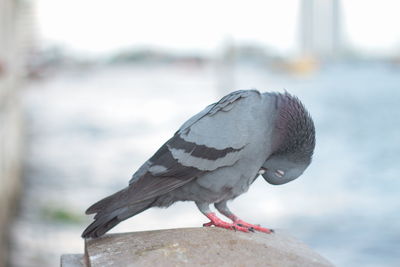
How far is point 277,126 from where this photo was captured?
471cm

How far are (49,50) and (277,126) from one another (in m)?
40.3

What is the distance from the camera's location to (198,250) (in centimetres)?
444

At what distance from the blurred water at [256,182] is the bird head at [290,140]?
5.61ft

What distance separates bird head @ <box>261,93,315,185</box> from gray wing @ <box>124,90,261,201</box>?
246mm

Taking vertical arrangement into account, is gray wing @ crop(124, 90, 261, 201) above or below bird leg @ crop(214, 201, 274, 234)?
above

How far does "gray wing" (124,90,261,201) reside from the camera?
15.5 feet

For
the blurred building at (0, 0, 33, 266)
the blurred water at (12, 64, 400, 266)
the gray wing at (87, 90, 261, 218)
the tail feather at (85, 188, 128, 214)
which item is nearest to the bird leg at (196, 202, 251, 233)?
the gray wing at (87, 90, 261, 218)

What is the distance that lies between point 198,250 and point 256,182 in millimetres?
19011

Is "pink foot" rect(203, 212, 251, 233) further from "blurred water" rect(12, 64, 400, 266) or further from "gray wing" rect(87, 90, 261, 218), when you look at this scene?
"blurred water" rect(12, 64, 400, 266)

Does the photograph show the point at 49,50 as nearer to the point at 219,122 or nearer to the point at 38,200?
the point at 38,200

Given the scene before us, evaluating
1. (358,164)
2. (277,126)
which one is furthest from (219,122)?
(358,164)

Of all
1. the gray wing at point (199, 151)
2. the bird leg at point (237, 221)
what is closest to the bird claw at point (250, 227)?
the bird leg at point (237, 221)

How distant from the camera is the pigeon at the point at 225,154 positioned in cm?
471

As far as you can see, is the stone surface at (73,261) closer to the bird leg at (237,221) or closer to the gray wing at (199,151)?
the gray wing at (199,151)
